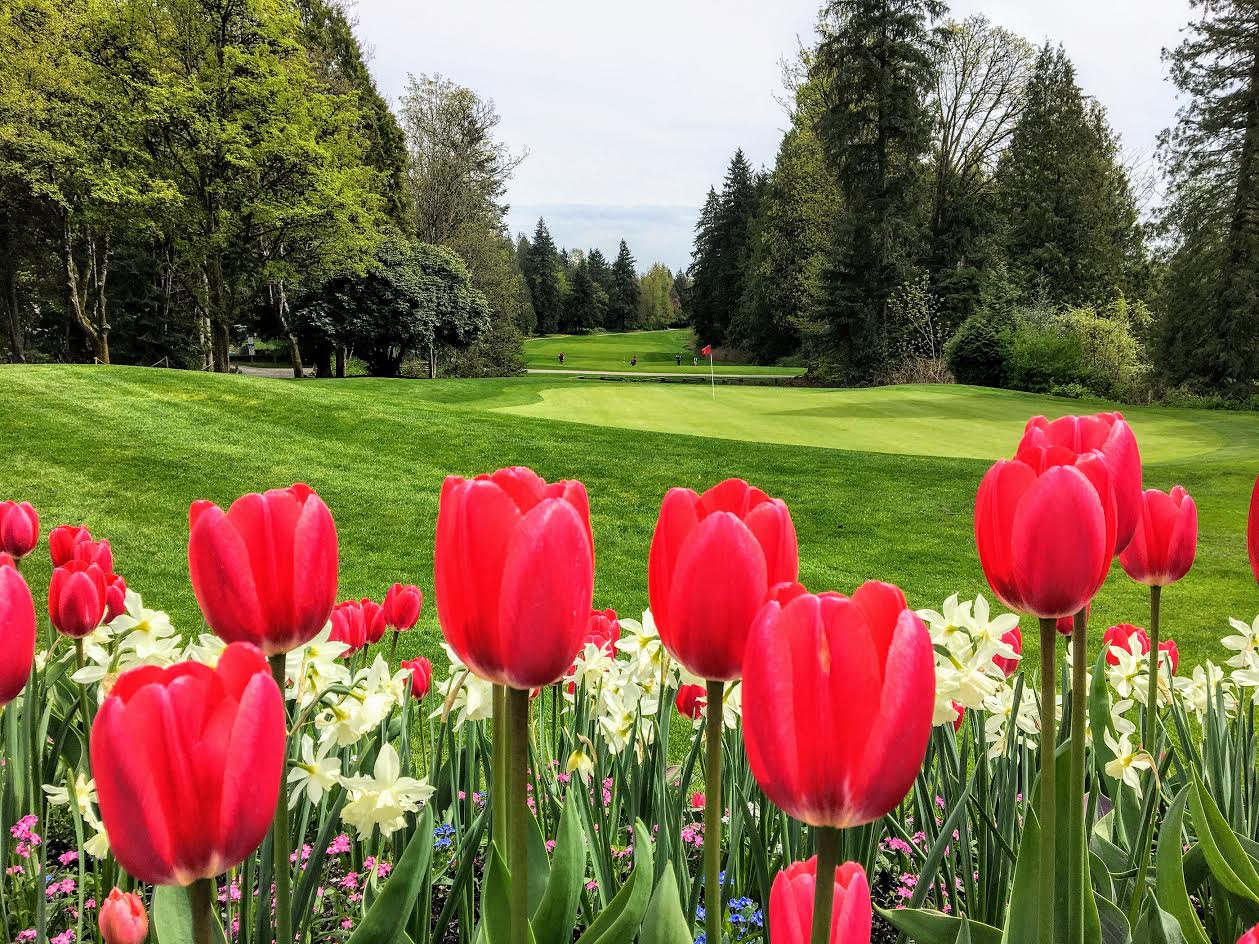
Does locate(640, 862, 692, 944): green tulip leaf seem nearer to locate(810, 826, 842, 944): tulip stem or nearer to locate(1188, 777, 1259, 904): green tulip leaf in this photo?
locate(810, 826, 842, 944): tulip stem

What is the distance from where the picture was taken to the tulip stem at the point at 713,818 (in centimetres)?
71

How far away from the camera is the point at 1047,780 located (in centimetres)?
71

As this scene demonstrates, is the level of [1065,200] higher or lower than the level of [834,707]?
higher

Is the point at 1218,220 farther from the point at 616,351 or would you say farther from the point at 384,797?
the point at 616,351

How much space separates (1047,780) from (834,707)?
283 mm

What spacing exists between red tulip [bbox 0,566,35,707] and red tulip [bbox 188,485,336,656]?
0.69ft

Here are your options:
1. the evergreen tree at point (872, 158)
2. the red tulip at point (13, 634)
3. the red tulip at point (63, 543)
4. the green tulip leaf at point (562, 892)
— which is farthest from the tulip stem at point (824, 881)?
the evergreen tree at point (872, 158)

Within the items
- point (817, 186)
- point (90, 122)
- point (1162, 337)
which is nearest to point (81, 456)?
point (90, 122)

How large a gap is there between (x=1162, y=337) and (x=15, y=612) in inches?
1045

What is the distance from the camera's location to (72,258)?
2277 centimetres

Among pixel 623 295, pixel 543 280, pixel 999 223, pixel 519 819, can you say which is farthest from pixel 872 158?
pixel 623 295

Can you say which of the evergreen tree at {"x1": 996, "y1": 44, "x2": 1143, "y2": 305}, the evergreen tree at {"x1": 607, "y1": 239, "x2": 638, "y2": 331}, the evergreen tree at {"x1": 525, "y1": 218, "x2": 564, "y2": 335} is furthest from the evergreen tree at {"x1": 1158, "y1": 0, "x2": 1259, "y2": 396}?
the evergreen tree at {"x1": 607, "y1": 239, "x2": 638, "y2": 331}

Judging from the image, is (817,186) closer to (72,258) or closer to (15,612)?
(72,258)

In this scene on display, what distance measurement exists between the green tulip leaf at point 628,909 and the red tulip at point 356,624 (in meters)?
0.92
